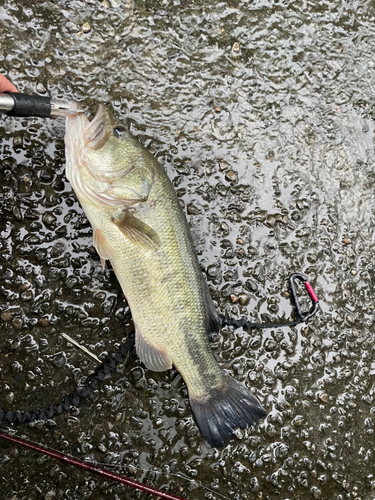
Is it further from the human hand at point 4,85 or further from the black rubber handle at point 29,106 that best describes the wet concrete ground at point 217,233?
the black rubber handle at point 29,106

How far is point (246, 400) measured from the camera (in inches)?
102

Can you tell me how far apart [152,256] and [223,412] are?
3.62 ft

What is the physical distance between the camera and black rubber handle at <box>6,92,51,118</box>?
7.27 feet

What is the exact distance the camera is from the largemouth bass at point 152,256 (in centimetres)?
238

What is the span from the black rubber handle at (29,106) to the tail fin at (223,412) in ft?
6.48

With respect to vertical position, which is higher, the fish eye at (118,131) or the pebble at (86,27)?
the pebble at (86,27)

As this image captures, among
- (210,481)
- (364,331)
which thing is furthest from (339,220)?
(210,481)

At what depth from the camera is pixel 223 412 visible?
256 cm

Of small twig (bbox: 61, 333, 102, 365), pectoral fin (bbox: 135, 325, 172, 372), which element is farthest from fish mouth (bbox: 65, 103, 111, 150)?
small twig (bbox: 61, 333, 102, 365)

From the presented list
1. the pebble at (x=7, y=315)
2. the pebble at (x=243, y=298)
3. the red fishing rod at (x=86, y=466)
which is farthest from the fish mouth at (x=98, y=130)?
the red fishing rod at (x=86, y=466)

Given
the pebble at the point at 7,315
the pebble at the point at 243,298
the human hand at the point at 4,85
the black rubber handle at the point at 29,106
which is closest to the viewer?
the black rubber handle at the point at 29,106

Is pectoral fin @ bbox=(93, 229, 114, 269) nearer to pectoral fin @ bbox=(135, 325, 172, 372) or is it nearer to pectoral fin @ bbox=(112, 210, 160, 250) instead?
pectoral fin @ bbox=(112, 210, 160, 250)

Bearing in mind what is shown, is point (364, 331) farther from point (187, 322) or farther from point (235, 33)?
point (235, 33)

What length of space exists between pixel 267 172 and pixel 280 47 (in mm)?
998
